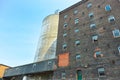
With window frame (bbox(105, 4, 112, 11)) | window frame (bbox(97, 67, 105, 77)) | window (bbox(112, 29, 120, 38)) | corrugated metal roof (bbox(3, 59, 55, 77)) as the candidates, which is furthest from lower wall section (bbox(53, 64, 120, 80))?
window frame (bbox(105, 4, 112, 11))

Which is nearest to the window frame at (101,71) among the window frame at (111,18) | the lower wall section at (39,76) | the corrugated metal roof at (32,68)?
the window frame at (111,18)

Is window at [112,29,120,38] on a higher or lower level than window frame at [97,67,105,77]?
higher

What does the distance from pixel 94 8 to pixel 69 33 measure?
6831 millimetres

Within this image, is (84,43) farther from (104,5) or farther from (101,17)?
(104,5)

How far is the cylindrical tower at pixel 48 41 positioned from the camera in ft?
104

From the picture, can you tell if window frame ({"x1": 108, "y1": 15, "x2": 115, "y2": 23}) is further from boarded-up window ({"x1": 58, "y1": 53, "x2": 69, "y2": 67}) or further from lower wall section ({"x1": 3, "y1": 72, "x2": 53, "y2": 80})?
lower wall section ({"x1": 3, "y1": 72, "x2": 53, "y2": 80})

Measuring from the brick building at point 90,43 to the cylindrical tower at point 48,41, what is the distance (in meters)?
8.40

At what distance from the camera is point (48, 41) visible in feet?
110

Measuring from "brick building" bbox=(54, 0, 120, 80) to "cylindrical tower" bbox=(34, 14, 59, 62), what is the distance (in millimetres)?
8404

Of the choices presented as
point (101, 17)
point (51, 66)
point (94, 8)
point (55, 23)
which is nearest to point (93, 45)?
point (101, 17)

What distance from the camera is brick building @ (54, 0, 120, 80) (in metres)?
16.7

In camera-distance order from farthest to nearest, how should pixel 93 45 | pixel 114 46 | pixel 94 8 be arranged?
pixel 94 8 → pixel 93 45 → pixel 114 46

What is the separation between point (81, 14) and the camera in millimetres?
23766

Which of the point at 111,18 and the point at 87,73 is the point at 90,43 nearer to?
the point at 87,73
